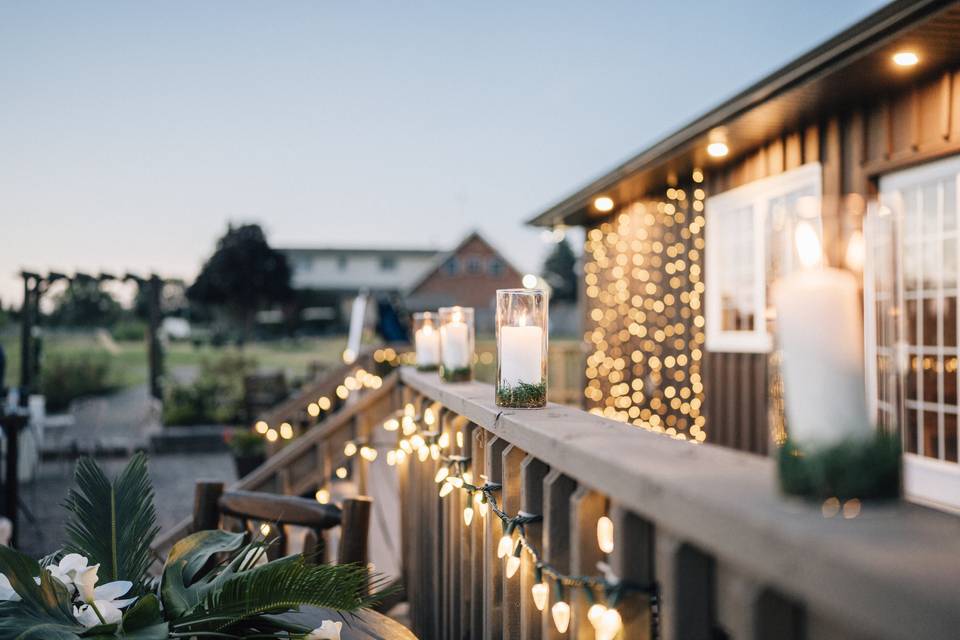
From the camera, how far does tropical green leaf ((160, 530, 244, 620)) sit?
49.9 inches

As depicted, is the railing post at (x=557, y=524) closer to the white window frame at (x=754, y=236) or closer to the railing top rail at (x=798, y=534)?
the railing top rail at (x=798, y=534)

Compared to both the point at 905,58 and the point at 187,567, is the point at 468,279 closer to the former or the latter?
the point at 905,58

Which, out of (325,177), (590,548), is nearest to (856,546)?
(590,548)

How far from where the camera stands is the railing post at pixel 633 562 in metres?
0.95

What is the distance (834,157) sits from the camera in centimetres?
427

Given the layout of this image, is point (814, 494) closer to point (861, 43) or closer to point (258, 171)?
point (861, 43)

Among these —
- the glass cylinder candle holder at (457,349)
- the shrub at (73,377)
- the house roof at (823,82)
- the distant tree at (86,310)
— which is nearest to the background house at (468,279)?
the distant tree at (86,310)

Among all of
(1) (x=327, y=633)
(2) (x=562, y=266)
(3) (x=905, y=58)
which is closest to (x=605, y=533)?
(1) (x=327, y=633)

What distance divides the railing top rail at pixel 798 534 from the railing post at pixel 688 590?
0.27 ft

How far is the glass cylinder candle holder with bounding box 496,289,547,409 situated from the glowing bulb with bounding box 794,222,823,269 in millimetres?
834

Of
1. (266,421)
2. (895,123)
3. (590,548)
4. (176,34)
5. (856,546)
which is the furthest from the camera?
(176,34)

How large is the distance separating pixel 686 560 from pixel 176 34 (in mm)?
13506

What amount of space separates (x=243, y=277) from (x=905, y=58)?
3153 centimetres

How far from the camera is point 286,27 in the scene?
12.9 meters
